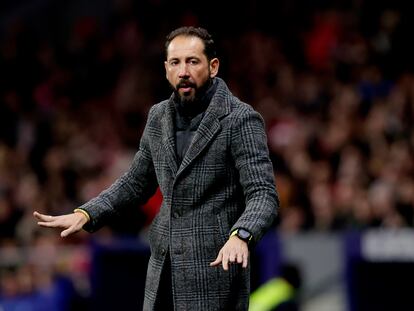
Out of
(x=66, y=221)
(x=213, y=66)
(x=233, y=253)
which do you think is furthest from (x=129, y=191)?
(x=233, y=253)

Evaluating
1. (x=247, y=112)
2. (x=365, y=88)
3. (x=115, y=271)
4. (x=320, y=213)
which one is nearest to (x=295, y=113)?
(x=365, y=88)

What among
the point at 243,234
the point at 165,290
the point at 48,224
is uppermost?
the point at 48,224

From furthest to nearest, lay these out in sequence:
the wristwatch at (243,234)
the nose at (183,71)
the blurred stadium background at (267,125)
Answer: the blurred stadium background at (267,125) < the nose at (183,71) < the wristwatch at (243,234)

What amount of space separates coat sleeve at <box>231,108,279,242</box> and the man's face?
8.5 inches

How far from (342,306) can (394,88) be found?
2643 millimetres

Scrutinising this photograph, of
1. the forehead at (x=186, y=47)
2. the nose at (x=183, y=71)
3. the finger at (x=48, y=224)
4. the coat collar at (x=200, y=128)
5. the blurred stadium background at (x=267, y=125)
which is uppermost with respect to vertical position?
the blurred stadium background at (x=267, y=125)

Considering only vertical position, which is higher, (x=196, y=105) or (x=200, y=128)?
(x=196, y=105)

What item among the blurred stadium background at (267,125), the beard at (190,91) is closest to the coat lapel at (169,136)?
the beard at (190,91)

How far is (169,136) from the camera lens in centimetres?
470

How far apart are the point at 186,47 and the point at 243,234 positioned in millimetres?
779

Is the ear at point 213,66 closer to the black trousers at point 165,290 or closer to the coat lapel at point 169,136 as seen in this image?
the coat lapel at point 169,136

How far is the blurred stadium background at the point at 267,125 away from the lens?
32.0 feet

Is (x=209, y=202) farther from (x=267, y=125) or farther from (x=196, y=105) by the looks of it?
(x=267, y=125)

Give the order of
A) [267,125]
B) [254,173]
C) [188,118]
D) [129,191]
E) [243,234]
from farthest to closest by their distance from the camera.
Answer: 1. [267,125]
2. [129,191]
3. [188,118]
4. [254,173]
5. [243,234]
